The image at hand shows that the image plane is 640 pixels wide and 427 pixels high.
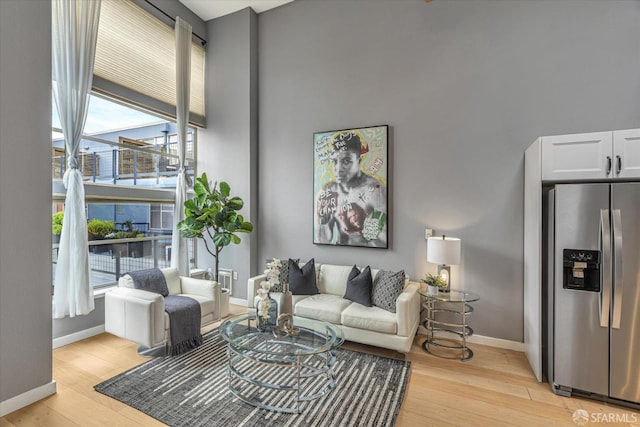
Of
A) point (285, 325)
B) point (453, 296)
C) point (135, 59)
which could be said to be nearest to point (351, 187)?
point (453, 296)

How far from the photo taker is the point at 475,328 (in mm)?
3529

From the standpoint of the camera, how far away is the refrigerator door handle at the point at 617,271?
91.7 inches

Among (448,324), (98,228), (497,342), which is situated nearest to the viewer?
(448,324)

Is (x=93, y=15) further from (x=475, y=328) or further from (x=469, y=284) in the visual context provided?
(x=475, y=328)

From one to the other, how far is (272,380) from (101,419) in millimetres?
1233

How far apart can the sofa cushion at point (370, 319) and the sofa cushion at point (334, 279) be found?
534 mm

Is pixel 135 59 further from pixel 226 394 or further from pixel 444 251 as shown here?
pixel 444 251

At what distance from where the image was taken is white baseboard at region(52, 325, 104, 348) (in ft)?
10.8

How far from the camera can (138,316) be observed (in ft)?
9.84

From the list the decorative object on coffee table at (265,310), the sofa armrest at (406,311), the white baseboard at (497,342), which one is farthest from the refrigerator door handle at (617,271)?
the decorative object on coffee table at (265,310)

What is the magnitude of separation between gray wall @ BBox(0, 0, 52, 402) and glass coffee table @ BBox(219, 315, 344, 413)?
4.63 feet

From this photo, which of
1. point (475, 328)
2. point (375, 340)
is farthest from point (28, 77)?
point (475, 328)

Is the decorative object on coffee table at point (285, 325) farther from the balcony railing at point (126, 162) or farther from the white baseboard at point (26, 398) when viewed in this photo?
the balcony railing at point (126, 162)

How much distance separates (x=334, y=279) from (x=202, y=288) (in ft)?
5.35
